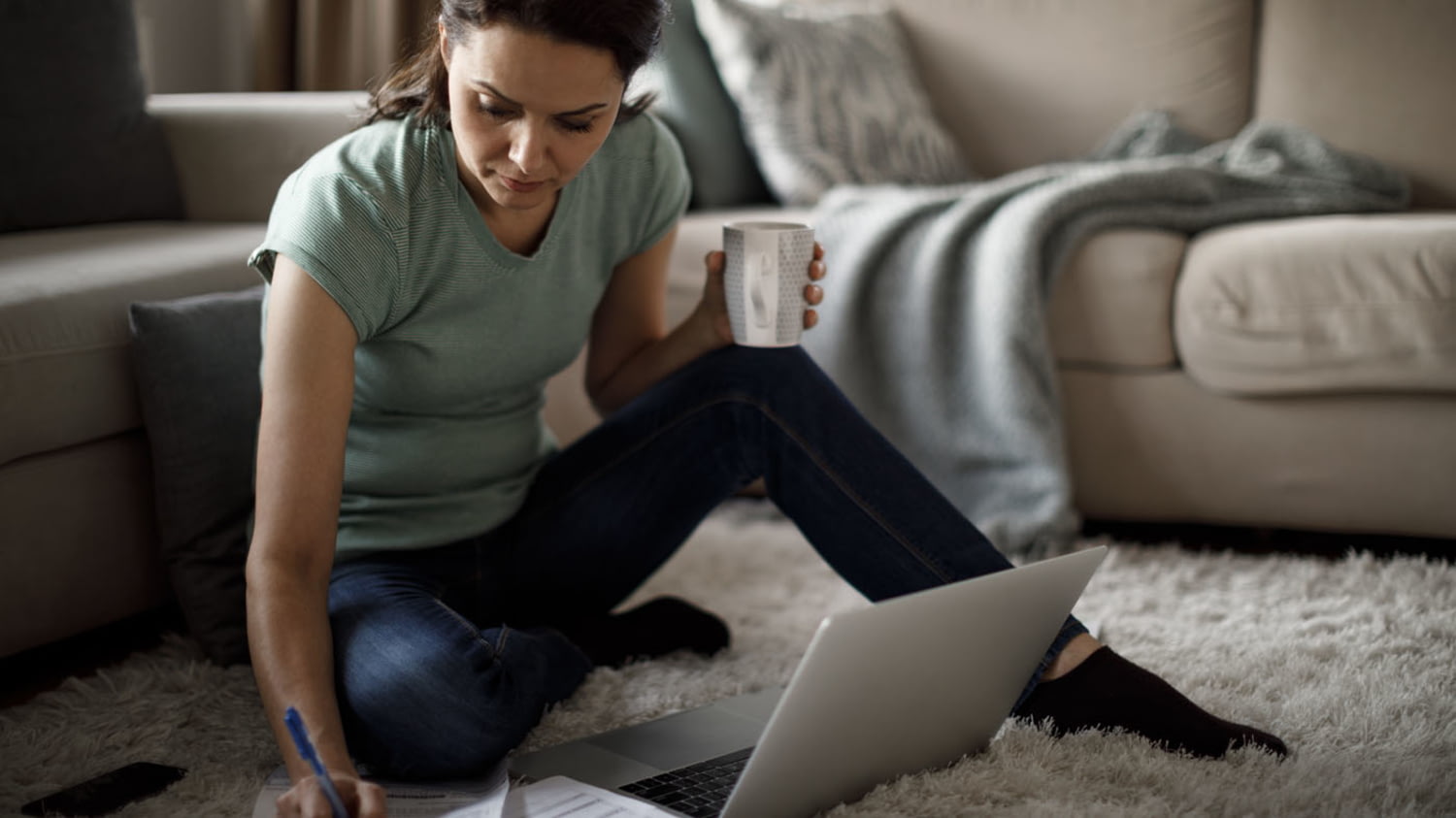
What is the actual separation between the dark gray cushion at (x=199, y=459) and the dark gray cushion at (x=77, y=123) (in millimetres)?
468

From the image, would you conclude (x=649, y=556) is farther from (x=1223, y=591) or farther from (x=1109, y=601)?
(x=1223, y=591)

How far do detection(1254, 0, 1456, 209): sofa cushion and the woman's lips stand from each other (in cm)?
172

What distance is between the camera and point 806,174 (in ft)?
7.11

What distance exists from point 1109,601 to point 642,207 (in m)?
0.71

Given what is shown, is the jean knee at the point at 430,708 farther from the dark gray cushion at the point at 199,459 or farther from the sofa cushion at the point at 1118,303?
the sofa cushion at the point at 1118,303

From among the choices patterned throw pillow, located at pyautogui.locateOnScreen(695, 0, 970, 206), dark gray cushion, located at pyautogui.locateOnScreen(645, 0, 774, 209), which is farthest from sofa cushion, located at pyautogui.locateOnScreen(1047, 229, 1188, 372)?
dark gray cushion, located at pyautogui.locateOnScreen(645, 0, 774, 209)

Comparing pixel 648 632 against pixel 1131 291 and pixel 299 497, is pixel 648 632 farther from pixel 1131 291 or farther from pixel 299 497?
pixel 1131 291

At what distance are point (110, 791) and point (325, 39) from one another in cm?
222

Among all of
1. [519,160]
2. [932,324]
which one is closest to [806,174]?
[932,324]

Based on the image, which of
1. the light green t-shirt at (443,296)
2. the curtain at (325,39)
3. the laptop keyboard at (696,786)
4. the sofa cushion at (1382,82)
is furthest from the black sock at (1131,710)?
the curtain at (325,39)

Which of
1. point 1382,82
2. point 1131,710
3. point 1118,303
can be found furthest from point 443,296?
point 1382,82

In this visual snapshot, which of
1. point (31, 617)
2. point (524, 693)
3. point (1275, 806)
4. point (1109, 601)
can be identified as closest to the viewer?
point (1275, 806)

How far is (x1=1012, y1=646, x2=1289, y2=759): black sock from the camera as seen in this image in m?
1.11

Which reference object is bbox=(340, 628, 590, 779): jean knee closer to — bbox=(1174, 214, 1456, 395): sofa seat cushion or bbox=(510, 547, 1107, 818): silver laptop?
bbox=(510, 547, 1107, 818): silver laptop
